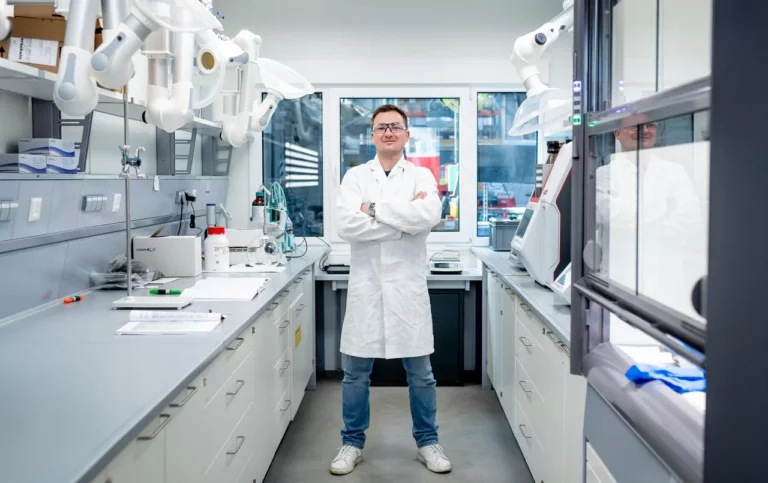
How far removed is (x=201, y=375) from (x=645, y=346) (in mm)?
1184

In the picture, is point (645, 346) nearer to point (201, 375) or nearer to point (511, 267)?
point (201, 375)

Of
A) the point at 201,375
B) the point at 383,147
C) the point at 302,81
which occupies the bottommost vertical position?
the point at 201,375

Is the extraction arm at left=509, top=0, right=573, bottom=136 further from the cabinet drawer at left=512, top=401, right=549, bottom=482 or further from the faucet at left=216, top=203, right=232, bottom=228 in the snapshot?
the faucet at left=216, top=203, right=232, bottom=228

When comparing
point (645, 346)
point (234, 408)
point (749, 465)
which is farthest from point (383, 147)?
point (749, 465)

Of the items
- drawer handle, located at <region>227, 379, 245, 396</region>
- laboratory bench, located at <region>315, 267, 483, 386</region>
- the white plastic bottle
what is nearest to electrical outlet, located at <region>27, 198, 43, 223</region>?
drawer handle, located at <region>227, 379, 245, 396</region>

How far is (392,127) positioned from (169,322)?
1.45 meters

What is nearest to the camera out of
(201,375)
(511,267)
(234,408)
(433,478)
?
(201,375)

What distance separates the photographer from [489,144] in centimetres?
476

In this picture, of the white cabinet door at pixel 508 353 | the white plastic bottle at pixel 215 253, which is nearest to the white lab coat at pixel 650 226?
the white cabinet door at pixel 508 353

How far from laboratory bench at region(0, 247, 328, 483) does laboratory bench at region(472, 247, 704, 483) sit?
937 millimetres

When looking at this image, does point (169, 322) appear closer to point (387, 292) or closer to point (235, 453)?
point (235, 453)

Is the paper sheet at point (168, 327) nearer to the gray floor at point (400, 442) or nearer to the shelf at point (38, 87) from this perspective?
the shelf at point (38, 87)

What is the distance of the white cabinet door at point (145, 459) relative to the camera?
125 cm

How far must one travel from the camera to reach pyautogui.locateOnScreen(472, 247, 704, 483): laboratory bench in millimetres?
1122
